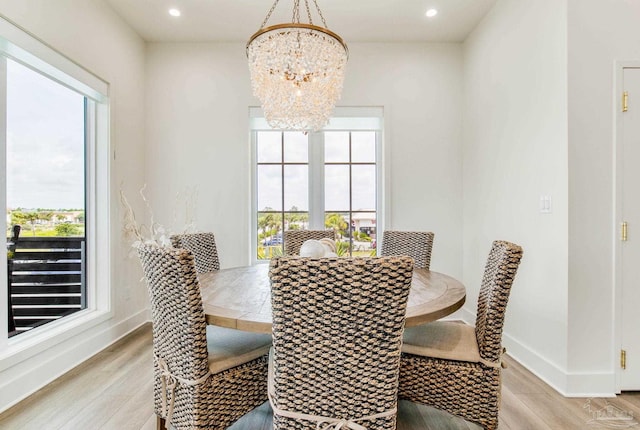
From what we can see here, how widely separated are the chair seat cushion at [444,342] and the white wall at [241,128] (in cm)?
184

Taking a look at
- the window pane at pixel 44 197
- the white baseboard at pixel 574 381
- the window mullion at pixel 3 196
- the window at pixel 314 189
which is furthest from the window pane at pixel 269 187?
the white baseboard at pixel 574 381

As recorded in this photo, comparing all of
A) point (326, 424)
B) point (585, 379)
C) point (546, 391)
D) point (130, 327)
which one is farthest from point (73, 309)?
point (585, 379)

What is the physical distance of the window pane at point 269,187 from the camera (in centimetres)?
380

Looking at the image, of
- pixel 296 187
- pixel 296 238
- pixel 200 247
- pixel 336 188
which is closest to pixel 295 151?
pixel 296 187

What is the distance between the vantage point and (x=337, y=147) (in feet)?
12.5

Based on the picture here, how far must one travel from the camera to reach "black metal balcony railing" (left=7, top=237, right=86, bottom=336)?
7.29 feet

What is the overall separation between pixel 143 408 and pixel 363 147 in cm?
302

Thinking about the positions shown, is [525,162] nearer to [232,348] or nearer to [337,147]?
[337,147]

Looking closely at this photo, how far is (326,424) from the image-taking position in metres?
1.17

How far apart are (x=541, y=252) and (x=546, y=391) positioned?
88 cm

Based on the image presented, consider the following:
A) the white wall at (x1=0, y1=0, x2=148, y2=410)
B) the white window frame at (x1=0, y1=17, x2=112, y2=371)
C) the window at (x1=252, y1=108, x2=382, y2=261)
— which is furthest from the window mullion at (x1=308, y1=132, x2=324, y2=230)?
the white window frame at (x1=0, y1=17, x2=112, y2=371)

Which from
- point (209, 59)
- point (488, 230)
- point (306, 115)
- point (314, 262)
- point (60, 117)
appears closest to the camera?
point (314, 262)

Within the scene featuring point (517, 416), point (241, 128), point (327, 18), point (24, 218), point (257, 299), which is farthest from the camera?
point (241, 128)

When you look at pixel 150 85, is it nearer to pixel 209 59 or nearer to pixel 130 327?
pixel 209 59
